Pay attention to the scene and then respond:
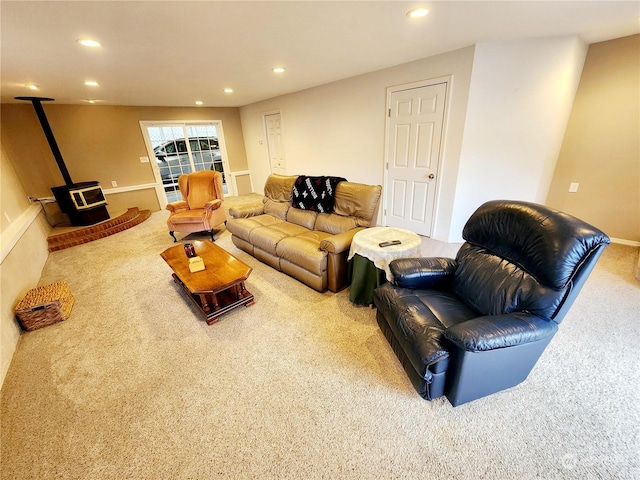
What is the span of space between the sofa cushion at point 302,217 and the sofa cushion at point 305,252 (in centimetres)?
27

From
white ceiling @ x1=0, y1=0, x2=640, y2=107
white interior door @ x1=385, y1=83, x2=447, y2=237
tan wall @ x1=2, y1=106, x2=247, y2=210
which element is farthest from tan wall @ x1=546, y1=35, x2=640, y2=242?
tan wall @ x1=2, y1=106, x2=247, y2=210

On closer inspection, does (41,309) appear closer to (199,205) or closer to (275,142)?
(199,205)

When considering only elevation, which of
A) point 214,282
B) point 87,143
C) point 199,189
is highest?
point 87,143

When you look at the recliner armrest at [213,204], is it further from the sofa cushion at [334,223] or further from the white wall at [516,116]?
the white wall at [516,116]

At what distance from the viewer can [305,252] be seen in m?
2.37

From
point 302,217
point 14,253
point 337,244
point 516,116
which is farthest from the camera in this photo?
point 302,217

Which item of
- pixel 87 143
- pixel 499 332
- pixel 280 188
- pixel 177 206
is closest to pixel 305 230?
pixel 280 188

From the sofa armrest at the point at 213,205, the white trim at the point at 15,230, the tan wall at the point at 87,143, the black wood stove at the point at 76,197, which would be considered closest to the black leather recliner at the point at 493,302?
the sofa armrest at the point at 213,205

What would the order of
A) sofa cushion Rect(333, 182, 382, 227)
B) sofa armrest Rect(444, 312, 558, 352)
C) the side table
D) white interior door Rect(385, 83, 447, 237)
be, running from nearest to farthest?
sofa armrest Rect(444, 312, 558, 352)
the side table
sofa cushion Rect(333, 182, 382, 227)
white interior door Rect(385, 83, 447, 237)

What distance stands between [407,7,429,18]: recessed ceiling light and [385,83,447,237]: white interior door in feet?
3.95

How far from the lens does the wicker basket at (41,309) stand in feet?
6.79

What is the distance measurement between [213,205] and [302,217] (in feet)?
5.49

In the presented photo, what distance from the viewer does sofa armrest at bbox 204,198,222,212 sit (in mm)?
3828

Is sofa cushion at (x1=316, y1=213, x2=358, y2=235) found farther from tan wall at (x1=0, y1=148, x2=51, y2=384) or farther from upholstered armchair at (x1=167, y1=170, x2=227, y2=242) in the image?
tan wall at (x1=0, y1=148, x2=51, y2=384)
